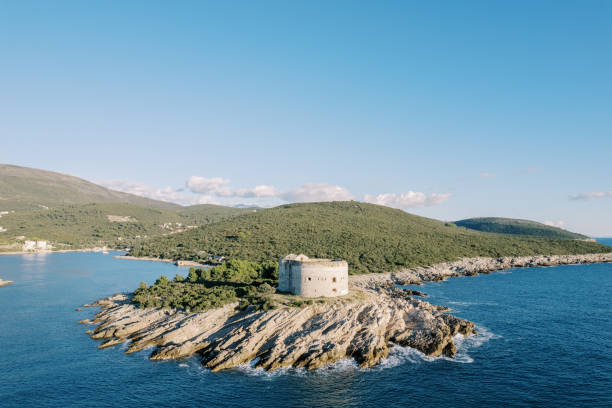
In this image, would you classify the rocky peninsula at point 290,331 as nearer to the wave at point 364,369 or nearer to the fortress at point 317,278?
the wave at point 364,369

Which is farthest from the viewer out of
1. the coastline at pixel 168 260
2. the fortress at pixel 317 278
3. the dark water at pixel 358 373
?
the coastline at pixel 168 260

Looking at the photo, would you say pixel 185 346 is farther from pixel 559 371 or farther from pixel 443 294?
pixel 443 294

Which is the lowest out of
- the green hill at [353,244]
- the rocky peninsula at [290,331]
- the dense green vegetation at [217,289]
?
the rocky peninsula at [290,331]

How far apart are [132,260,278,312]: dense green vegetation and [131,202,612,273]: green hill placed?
4041 cm

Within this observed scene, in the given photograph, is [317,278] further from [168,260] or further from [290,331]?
[168,260]

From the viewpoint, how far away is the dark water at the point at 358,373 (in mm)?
44906

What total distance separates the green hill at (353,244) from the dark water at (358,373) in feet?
191

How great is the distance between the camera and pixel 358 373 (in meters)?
51.4

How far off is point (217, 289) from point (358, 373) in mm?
37765

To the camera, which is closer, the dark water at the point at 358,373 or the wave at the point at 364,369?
the dark water at the point at 358,373

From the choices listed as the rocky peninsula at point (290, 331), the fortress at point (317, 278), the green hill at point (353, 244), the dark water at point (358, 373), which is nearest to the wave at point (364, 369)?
the dark water at point (358, 373)


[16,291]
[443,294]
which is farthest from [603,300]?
[16,291]

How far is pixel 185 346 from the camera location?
5928cm

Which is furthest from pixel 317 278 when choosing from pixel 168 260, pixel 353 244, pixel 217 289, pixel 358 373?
pixel 168 260
